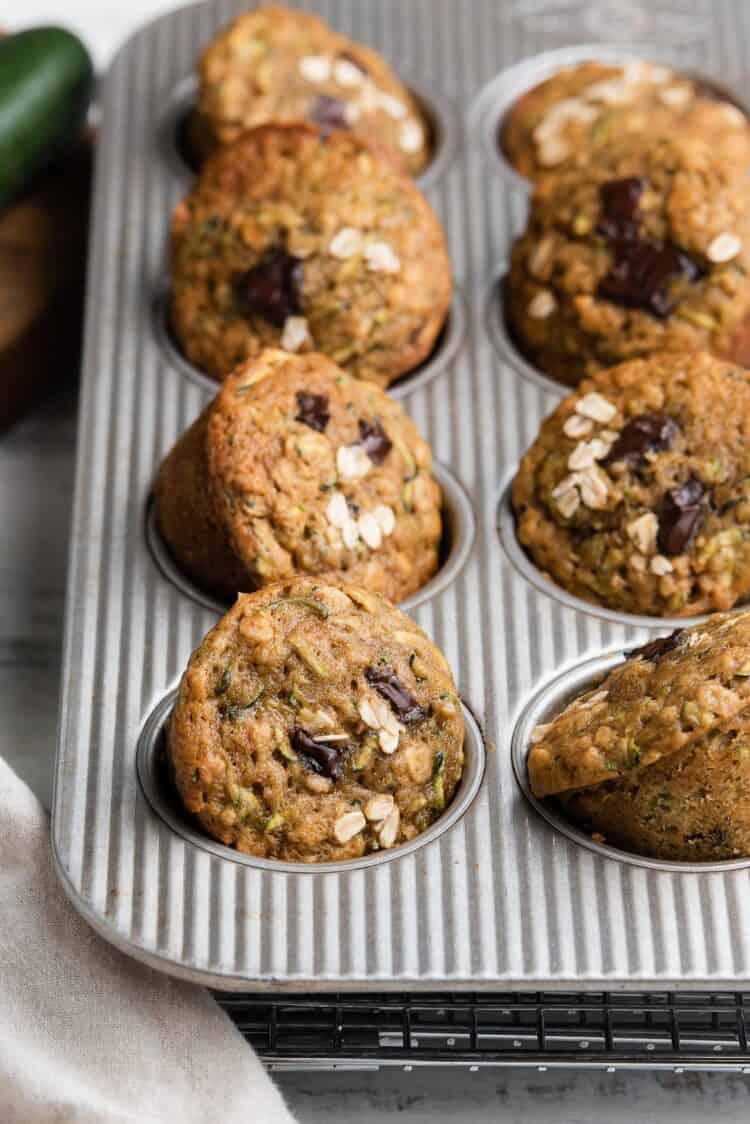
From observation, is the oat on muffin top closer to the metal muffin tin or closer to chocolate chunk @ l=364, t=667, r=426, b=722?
the metal muffin tin

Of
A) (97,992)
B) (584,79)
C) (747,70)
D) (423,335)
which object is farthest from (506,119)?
(97,992)

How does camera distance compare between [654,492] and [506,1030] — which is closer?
[506,1030]

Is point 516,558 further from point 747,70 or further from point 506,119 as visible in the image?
point 747,70

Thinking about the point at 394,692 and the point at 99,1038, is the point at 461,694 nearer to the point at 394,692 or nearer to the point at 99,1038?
the point at 394,692

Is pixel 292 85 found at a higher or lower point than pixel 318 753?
higher

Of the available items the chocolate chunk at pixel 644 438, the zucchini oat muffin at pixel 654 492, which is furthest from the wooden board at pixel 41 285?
the chocolate chunk at pixel 644 438

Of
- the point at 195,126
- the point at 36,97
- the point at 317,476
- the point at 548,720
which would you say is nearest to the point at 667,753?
the point at 548,720
